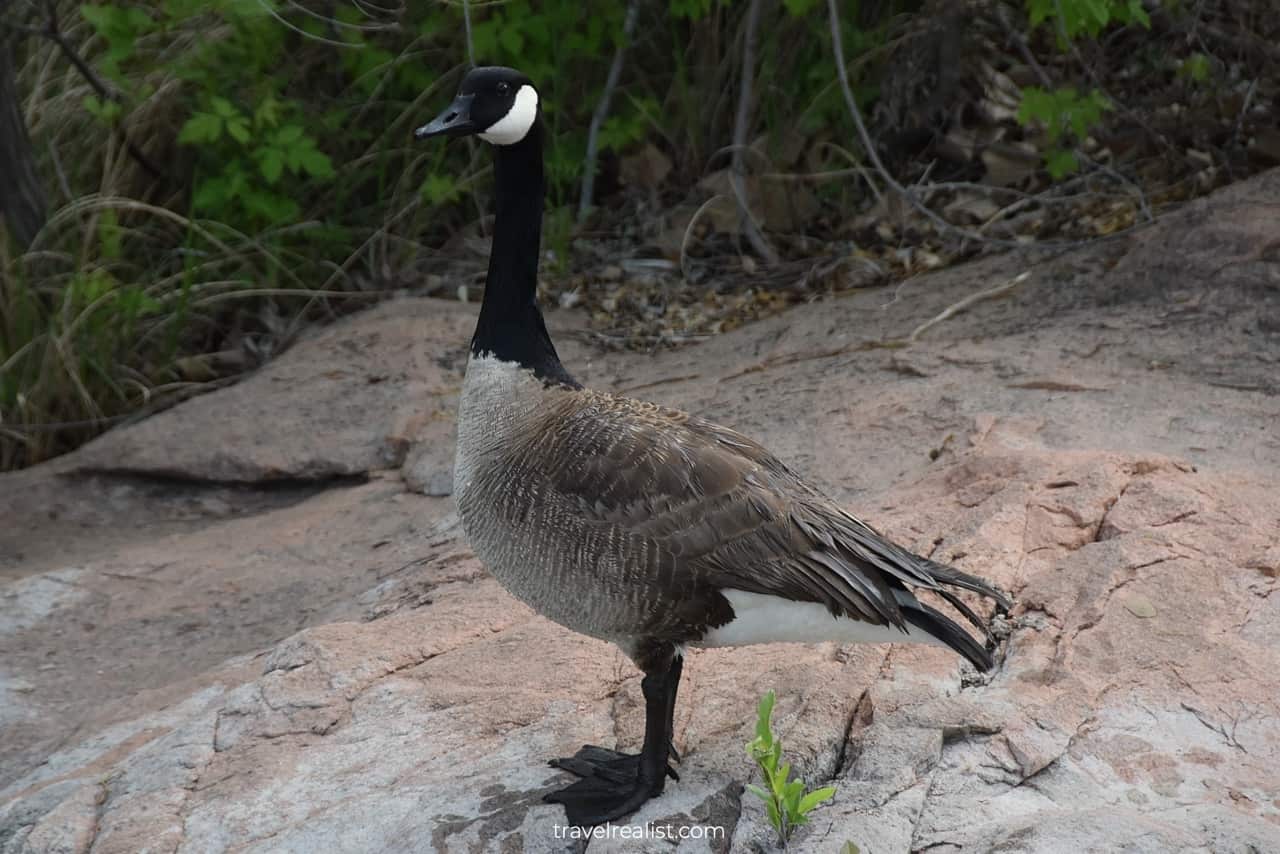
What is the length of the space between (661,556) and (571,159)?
5.53 meters

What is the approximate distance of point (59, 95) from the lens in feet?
28.3

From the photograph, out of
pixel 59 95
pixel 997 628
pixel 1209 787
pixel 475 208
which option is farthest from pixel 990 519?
pixel 59 95

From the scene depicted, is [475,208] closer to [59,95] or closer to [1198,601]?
[59,95]

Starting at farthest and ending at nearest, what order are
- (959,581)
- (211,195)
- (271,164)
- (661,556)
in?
(211,195), (271,164), (959,581), (661,556)

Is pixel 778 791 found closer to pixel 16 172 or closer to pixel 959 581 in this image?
pixel 959 581

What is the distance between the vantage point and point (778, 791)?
3.05 meters

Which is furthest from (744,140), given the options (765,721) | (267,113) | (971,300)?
(765,721)

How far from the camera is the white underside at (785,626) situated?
133 inches

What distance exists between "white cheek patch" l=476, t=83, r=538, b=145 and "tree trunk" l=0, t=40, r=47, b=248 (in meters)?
4.48

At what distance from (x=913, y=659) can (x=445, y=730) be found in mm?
1316

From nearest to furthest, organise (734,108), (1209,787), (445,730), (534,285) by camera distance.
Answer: (1209,787) → (445,730) → (534,285) → (734,108)

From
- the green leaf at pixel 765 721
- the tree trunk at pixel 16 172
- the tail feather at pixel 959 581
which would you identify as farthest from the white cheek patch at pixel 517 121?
→ the tree trunk at pixel 16 172

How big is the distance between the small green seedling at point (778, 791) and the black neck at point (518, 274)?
4.07ft

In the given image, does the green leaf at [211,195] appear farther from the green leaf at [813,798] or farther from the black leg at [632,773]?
the green leaf at [813,798]
